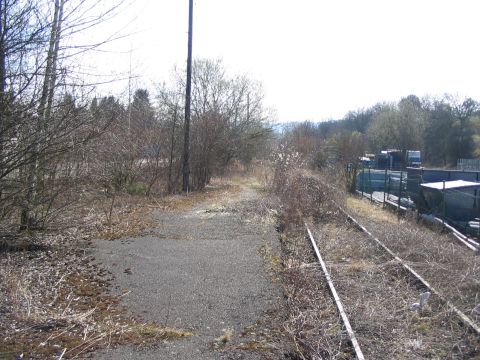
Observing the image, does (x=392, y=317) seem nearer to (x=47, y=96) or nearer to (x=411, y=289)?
(x=411, y=289)

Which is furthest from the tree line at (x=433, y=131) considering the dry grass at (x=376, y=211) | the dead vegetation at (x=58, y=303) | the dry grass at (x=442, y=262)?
the dead vegetation at (x=58, y=303)

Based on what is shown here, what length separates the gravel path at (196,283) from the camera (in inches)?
202

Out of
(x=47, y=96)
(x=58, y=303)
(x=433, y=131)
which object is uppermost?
(x=433, y=131)

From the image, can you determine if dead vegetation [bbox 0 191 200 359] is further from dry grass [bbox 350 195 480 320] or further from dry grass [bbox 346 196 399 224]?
dry grass [bbox 346 196 399 224]

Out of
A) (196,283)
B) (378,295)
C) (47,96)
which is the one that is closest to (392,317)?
(378,295)

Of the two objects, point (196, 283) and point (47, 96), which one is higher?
point (47, 96)

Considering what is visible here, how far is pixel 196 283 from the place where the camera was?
7602 mm

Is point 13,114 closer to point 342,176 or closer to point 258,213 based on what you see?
point 258,213

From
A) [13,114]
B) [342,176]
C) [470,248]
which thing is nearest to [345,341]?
[13,114]

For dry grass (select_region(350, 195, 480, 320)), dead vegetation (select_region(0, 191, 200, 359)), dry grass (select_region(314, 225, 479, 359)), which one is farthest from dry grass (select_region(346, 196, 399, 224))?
dead vegetation (select_region(0, 191, 200, 359))

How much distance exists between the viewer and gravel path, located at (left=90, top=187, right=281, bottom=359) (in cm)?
513

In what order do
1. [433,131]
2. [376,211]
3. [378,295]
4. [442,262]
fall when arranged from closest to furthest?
[378,295]
[442,262]
[376,211]
[433,131]

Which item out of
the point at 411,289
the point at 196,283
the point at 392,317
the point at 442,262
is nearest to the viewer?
the point at 392,317

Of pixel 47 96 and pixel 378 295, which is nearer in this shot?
pixel 47 96
